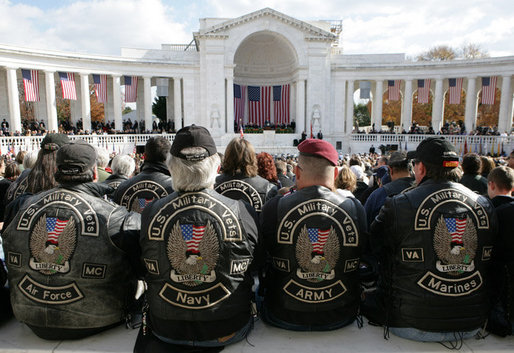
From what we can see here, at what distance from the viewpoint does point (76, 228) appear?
11.0 feet

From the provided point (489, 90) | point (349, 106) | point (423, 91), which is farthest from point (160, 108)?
point (489, 90)

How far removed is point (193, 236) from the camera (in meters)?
3.17

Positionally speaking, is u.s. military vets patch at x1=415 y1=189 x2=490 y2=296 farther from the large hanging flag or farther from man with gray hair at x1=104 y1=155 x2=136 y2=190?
the large hanging flag

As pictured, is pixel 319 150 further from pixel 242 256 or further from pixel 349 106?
pixel 349 106

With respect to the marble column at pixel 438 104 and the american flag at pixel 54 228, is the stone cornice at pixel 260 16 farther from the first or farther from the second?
the american flag at pixel 54 228

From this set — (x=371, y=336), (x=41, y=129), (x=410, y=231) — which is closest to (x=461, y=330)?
(x=371, y=336)

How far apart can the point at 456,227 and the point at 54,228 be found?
12.1ft

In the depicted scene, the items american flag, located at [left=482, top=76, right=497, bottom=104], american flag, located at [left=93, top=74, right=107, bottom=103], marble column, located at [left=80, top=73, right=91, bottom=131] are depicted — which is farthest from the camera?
american flag, located at [left=482, top=76, right=497, bottom=104]

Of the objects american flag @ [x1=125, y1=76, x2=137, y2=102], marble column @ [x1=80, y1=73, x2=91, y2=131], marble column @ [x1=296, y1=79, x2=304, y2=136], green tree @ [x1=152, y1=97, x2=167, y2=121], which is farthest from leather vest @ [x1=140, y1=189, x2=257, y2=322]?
green tree @ [x1=152, y1=97, x2=167, y2=121]

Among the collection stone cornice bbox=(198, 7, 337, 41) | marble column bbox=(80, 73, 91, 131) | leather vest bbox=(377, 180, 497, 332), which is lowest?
leather vest bbox=(377, 180, 497, 332)

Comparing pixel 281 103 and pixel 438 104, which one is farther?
pixel 281 103

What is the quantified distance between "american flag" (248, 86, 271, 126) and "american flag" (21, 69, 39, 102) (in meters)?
21.1

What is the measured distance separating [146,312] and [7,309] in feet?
5.65

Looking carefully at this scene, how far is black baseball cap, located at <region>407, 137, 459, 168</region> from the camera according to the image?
3568mm
